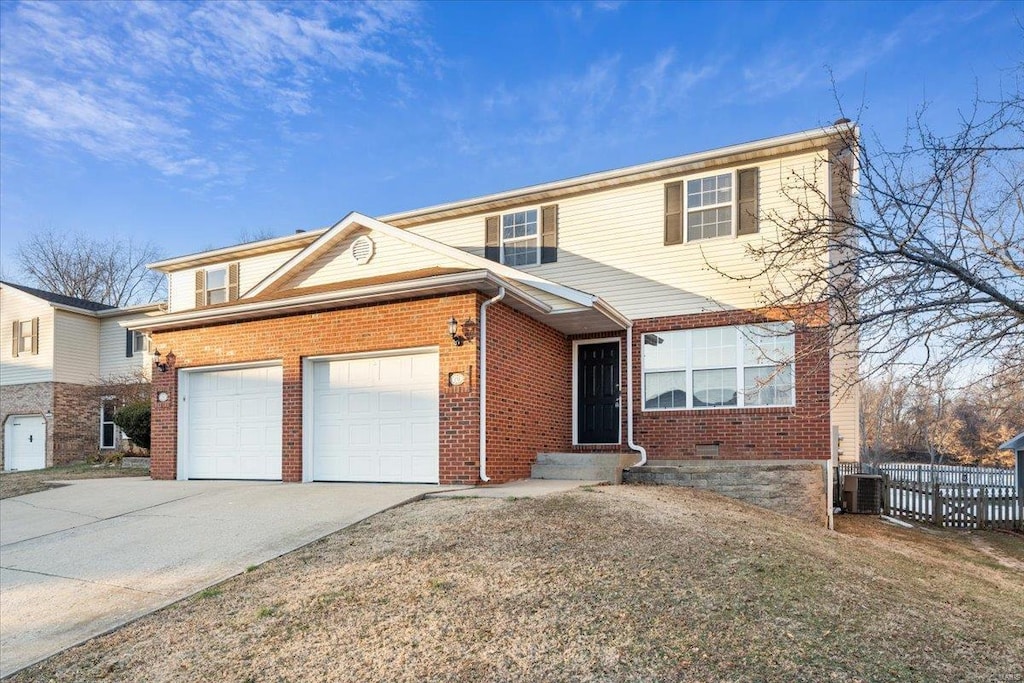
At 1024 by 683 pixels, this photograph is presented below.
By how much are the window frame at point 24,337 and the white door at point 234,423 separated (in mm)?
15654

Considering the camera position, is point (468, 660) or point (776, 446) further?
point (776, 446)

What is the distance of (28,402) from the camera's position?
23.0m

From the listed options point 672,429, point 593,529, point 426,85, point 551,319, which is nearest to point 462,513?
point 593,529

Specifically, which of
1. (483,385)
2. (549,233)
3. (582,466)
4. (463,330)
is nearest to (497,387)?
(483,385)

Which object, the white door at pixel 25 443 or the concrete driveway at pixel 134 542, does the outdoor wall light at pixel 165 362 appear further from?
the white door at pixel 25 443

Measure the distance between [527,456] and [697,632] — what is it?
265 inches

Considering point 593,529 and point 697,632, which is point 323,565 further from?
point 697,632

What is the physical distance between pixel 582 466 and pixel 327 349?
4694 mm

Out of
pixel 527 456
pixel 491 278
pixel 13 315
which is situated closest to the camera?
pixel 491 278

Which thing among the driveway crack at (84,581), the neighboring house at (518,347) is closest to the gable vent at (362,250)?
the neighboring house at (518,347)

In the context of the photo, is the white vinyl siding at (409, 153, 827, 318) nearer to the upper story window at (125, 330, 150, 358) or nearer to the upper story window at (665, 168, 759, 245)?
the upper story window at (665, 168, 759, 245)

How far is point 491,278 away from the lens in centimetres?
937

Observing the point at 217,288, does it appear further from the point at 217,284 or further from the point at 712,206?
the point at 712,206

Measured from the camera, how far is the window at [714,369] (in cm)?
1161
